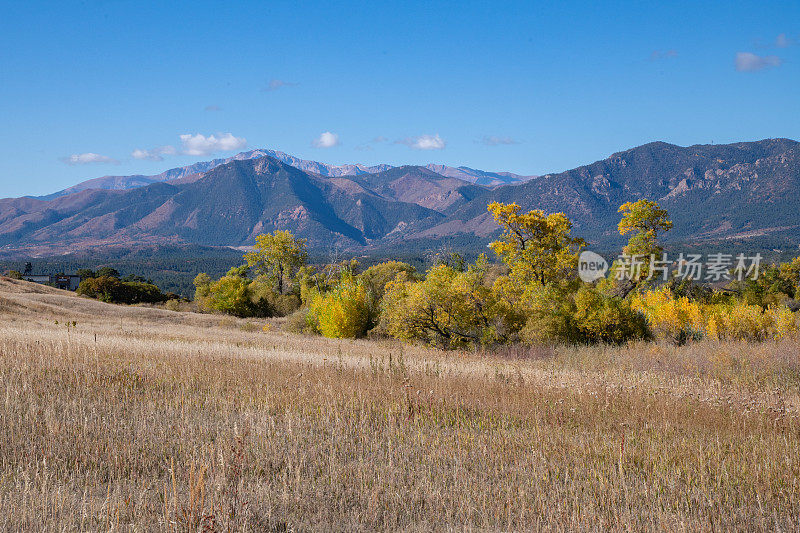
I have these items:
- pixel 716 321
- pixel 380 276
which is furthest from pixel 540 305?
pixel 380 276

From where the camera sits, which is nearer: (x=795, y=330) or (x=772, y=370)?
(x=772, y=370)

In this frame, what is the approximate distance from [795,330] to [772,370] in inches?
574

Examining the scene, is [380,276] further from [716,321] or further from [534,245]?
[716,321]

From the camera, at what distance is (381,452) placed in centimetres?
588

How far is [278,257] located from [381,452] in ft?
201

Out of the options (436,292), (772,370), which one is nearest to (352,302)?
(436,292)

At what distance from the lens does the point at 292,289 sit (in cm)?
6600

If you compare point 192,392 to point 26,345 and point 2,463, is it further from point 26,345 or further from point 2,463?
point 26,345

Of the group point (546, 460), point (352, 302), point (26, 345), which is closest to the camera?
point (546, 460)

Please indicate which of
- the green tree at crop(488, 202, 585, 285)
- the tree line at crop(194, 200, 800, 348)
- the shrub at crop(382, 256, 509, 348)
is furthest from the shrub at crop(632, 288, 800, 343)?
the shrub at crop(382, 256, 509, 348)

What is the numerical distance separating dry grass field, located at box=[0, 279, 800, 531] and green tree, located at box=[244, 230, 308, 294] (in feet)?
184

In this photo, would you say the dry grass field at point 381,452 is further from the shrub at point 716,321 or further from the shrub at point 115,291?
the shrub at point 115,291

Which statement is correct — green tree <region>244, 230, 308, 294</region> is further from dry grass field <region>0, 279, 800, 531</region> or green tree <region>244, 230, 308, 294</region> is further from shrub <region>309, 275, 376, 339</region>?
dry grass field <region>0, 279, 800, 531</region>

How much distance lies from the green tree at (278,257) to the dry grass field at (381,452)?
184ft
